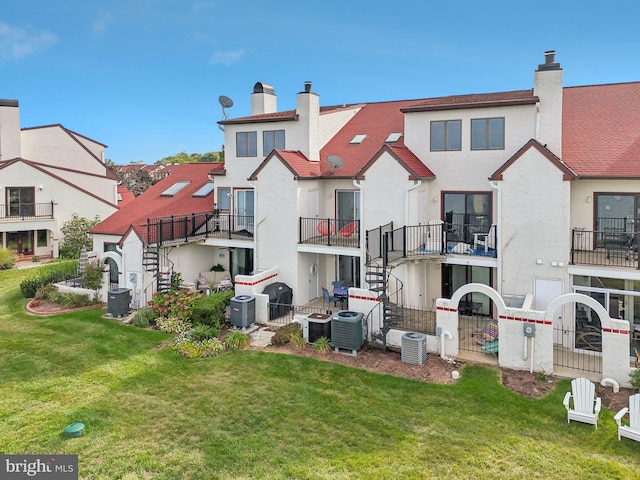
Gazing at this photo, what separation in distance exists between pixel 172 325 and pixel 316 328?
6.13 meters

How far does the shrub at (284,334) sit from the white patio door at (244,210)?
25.8ft

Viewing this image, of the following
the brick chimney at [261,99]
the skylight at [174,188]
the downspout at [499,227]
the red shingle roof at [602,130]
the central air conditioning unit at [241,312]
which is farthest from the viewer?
the skylight at [174,188]

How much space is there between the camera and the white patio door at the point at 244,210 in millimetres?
24484

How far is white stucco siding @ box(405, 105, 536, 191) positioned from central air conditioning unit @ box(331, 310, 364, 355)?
7.55 meters

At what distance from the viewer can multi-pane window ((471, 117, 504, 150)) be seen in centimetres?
1886

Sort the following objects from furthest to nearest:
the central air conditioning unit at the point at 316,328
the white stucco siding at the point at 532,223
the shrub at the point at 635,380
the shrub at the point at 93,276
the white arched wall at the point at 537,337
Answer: the shrub at the point at 93,276 < the central air conditioning unit at the point at 316,328 < the white stucco siding at the point at 532,223 < the white arched wall at the point at 537,337 < the shrub at the point at 635,380

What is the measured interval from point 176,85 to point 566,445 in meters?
44.3

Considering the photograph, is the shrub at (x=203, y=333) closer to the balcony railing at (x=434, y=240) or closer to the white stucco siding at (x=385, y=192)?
the balcony railing at (x=434, y=240)

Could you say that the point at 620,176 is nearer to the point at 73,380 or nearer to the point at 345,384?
the point at 345,384

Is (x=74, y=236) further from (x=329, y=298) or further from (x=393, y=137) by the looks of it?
(x=393, y=137)

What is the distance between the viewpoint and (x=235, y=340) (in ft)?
55.8

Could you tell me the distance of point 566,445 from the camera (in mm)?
10664

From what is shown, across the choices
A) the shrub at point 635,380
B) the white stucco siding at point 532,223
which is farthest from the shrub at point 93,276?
the shrub at point 635,380

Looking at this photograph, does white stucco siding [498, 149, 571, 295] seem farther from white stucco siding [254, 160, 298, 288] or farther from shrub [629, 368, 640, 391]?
white stucco siding [254, 160, 298, 288]
